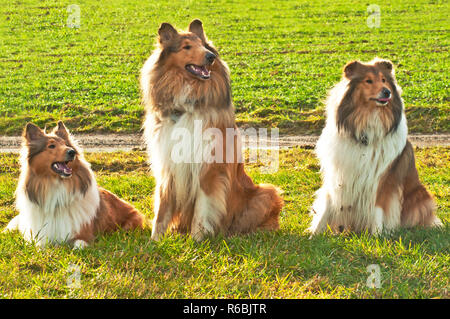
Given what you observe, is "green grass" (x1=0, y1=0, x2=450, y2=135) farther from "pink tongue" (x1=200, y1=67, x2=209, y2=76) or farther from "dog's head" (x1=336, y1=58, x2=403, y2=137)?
"pink tongue" (x1=200, y1=67, x2=209, y2=76)

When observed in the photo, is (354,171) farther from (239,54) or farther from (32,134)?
(239,54)

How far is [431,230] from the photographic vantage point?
589 cm

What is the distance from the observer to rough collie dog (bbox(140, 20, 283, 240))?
5.54 metres

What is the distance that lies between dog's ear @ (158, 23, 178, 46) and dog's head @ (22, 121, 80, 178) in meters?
1.49

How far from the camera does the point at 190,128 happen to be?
18.3 feet

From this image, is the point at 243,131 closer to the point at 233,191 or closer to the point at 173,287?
the point at 233,191

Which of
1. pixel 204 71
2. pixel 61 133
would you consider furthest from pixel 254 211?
pixel 61 133

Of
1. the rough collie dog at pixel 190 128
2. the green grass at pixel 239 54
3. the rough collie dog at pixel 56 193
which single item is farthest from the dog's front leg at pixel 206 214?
the green grass at pixel 239 54

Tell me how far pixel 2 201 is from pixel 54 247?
9.43 ft

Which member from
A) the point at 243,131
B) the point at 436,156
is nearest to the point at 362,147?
the point at 436,156

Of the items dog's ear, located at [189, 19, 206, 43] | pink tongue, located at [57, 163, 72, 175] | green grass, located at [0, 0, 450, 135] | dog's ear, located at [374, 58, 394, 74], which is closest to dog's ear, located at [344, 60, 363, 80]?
dog's ear, located at [374, 58, 394, 74]

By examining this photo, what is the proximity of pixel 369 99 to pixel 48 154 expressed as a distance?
3418 mm

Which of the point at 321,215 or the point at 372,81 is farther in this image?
the point at 321,215

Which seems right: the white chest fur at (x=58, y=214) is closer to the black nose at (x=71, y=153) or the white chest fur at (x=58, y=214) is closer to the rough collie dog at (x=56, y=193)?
the rough collie dog at (x=56, y=193)
